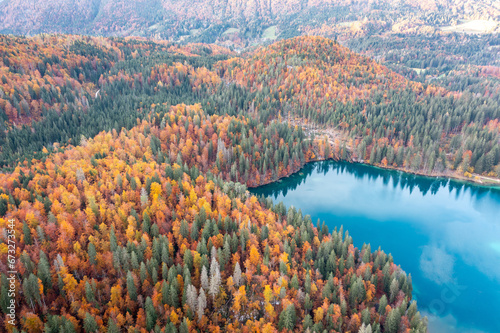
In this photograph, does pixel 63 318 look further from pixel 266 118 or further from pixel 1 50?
pixel 1 50

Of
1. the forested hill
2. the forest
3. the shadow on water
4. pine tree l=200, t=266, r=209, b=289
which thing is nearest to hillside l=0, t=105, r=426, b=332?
pine tree l=200, t=266, r=209, b=289

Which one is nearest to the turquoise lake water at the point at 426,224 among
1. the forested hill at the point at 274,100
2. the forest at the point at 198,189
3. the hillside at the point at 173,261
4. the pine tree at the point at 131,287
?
the forest at the point at 198,189

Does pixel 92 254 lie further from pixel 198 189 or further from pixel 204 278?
pixel 198 189

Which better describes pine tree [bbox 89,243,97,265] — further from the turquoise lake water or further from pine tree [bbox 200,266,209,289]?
the turquoise lake water

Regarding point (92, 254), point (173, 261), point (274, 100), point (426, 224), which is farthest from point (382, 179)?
point (92, 254)

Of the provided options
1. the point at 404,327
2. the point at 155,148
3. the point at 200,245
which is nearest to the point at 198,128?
the point at 155,148
